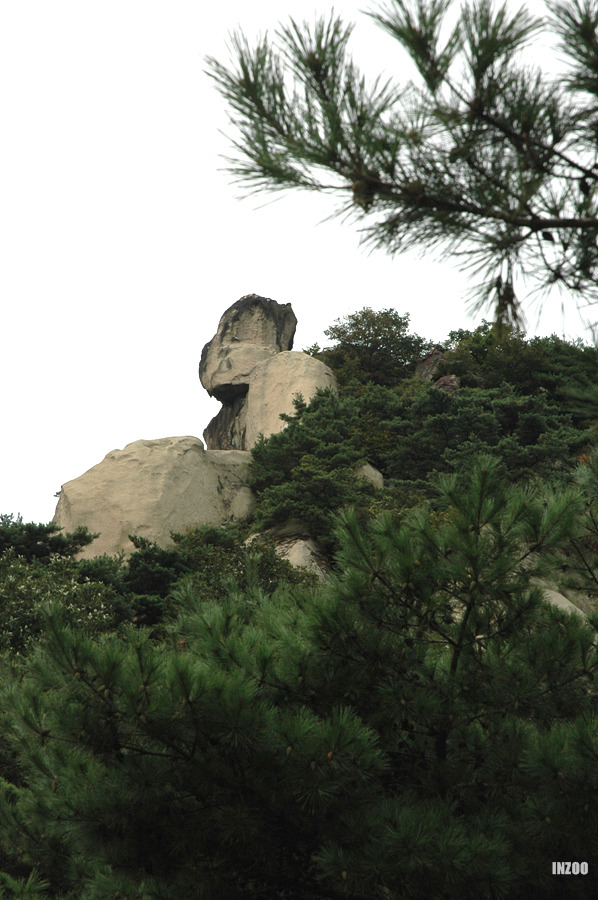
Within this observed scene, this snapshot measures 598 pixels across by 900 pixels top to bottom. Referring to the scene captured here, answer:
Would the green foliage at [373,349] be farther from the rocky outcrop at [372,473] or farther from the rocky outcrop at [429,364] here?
the rocky outcrop at [372,473]

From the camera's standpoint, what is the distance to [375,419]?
814 inches

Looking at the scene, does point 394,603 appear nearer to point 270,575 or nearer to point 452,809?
point 452,809

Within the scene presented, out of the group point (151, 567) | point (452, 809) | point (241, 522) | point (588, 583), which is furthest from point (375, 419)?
point (452, 809)

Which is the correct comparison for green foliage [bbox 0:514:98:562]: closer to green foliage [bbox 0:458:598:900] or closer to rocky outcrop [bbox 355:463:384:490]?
rocky outcrop [bbox 355:463:384:490]

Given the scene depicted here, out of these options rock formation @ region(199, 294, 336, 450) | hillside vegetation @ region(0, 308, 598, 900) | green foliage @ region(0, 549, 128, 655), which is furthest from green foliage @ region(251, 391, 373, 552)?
hillside vegetation @ region(0, 308, 598, 900)

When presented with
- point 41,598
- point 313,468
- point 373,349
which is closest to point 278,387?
point 373,349

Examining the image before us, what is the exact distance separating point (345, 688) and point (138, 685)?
1.22 metres

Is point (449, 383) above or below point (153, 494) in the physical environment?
above

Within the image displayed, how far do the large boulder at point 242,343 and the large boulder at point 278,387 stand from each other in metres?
1.08

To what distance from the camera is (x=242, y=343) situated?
27.0m

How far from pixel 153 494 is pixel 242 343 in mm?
9204

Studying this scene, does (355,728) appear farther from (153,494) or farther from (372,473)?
(153,494)

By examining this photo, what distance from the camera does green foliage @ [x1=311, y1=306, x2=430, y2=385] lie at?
24781 millimetres

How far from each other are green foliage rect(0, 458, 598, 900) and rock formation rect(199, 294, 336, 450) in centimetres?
1777
